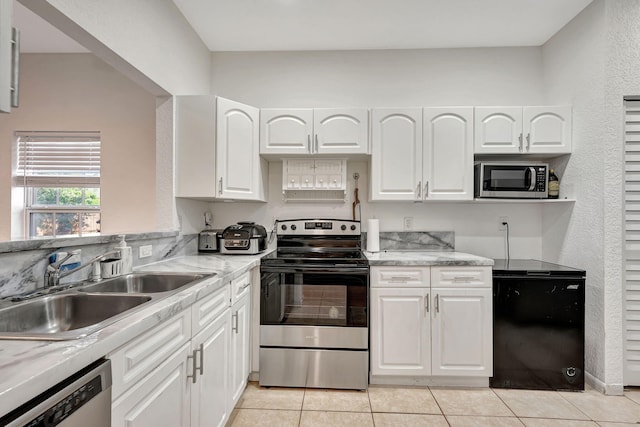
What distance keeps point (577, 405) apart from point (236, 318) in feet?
7.49

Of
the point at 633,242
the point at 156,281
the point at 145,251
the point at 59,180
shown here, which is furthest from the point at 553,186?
the point at 59,180

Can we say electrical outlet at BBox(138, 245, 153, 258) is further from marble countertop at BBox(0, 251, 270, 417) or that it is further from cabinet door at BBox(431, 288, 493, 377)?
cabinet door at BBox(431, 288, 493, 377)

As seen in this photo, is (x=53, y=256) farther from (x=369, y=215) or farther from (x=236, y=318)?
(x=369, y=215)

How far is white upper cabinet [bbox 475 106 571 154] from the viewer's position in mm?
2568

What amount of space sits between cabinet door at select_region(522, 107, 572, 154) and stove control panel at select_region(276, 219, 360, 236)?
1554 millimetres

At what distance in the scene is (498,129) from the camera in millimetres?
2594

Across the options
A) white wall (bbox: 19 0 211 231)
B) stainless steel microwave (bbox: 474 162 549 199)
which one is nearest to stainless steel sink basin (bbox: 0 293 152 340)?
white wall (bbox: 19 0 211 231)

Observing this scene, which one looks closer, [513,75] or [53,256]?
[53,256]

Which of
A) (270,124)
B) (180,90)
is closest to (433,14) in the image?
(270,124)

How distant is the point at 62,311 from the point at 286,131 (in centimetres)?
192

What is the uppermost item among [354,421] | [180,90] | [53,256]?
[180,90]

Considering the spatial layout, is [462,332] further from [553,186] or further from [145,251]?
[145,251]

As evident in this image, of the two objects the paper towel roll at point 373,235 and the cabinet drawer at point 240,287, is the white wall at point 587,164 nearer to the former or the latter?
the paper towel roll at point 373,235

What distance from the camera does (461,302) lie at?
2.31 m
